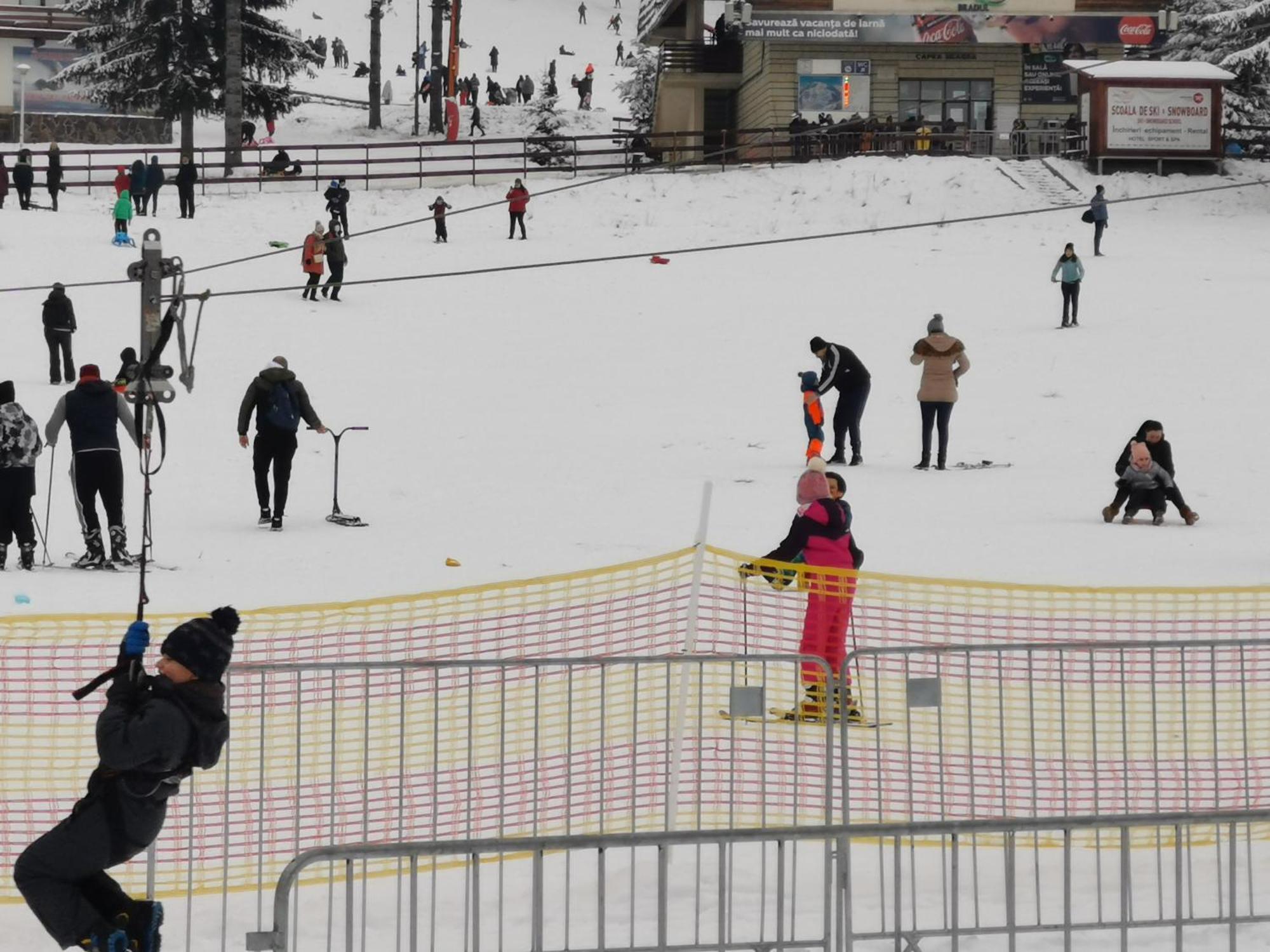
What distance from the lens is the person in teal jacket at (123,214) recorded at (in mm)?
32375

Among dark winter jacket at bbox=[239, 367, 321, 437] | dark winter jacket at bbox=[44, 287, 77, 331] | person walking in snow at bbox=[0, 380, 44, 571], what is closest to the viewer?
person walking in snow at bbox=[0, 380, 44, 571]

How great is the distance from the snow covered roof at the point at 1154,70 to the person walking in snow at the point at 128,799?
35.2 metres

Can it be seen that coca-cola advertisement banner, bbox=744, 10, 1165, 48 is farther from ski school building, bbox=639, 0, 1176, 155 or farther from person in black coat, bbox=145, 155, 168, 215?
person in black coat, bbox=145, 155, 168, 215

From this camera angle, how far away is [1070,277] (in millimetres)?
26922

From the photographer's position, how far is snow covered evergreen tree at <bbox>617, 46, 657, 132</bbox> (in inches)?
2213

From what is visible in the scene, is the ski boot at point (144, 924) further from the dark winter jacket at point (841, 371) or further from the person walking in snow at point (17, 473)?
the dark winter jacket at point (841, 371)

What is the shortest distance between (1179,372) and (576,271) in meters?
11.8

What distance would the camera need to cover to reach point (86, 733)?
8359 mm

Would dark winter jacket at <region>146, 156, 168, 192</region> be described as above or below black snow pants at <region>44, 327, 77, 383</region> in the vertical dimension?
above

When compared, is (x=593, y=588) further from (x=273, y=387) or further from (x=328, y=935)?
(x=328, y=935)

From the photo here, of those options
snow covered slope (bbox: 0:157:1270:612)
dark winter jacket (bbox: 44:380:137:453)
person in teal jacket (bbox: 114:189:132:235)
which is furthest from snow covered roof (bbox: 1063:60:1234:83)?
dark winter jacket (bbox: 44:380:137:453)

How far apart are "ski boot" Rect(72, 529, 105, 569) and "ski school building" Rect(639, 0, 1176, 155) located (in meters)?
32.1

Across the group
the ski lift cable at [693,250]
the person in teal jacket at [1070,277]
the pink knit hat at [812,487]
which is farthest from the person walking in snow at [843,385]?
the person in teal jacket at [1070,277]

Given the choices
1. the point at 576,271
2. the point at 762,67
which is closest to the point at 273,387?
the point at 576,271
